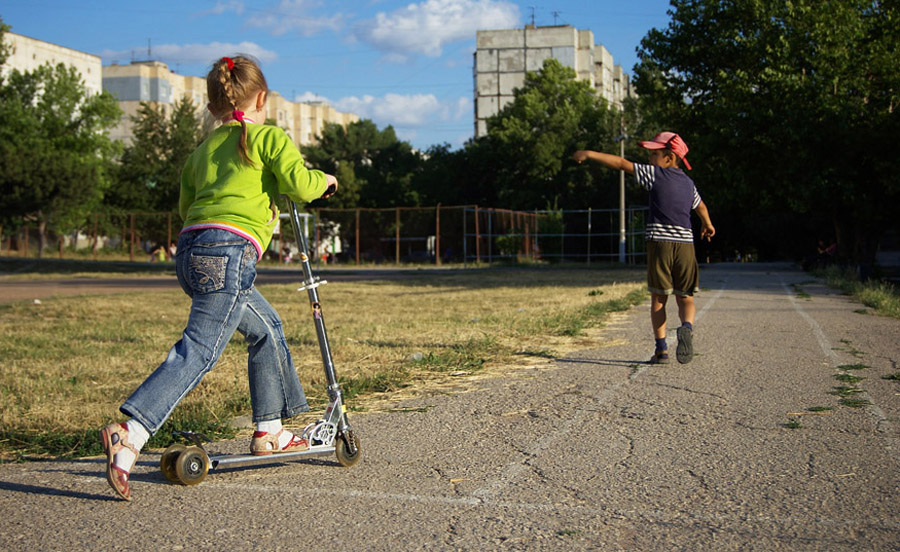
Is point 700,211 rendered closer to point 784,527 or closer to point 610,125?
point 784,527

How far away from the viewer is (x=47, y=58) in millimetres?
78938

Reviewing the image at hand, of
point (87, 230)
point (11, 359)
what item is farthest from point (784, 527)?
point (87, 230)

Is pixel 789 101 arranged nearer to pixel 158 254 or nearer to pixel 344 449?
pixel 344 449

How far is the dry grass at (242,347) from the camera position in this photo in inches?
225

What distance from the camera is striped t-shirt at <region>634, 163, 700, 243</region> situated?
7.41 m

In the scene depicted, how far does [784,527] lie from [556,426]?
1877mm

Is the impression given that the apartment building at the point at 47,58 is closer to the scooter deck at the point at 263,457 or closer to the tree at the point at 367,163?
the tree at the point at 367,163

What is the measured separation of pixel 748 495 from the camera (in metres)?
3.67

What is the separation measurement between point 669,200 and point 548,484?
4.11 metres

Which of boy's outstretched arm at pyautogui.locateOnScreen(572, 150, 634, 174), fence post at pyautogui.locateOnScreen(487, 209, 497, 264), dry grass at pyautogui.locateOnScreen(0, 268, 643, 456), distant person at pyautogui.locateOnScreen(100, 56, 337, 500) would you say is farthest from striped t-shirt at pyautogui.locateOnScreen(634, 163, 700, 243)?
fence post at pyautogui.locateOnScreen(487, 209, 497, 264)

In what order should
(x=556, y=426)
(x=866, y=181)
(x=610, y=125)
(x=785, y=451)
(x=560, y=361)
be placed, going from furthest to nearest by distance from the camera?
(x=610, y=125), (x=866, y=181), (x=560, y=361), (x=556, y=426), (x=785, y=451)

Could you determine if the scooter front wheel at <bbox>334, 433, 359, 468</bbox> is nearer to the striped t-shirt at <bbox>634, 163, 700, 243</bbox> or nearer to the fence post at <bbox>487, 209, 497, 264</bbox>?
the striped t-shirt at <bbox>634, 163, 700, 243</bbox>

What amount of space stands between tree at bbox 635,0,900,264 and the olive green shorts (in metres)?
16.2

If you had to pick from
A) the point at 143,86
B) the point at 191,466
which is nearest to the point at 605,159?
the point at 191,466
